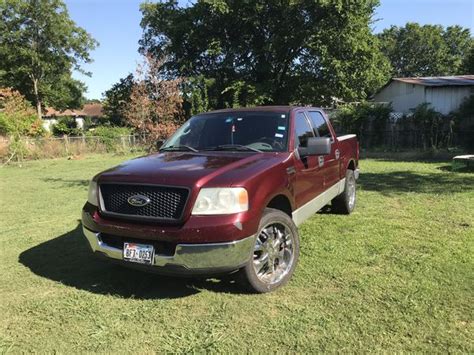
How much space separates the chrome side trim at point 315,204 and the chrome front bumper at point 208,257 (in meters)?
1.16

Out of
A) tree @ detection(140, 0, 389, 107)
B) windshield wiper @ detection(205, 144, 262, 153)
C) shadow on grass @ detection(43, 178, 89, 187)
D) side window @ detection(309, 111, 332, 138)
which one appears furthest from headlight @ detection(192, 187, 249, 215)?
tree @ detection(140, 0, 389, 107)

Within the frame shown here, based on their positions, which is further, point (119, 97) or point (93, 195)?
point (119, 97)

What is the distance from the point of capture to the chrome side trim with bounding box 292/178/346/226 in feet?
16.2

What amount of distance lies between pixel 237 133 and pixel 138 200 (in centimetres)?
169

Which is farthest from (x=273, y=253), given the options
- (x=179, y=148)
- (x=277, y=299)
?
(x=179, y=148)

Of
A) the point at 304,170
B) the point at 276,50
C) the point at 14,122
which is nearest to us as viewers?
the point at 304,170

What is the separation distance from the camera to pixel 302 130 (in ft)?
18.1

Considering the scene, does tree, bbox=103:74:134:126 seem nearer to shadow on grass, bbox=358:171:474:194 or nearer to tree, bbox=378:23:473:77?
shadow on grass, bbox=358:171:474:194

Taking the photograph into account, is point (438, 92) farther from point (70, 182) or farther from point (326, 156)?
point (326, 156)

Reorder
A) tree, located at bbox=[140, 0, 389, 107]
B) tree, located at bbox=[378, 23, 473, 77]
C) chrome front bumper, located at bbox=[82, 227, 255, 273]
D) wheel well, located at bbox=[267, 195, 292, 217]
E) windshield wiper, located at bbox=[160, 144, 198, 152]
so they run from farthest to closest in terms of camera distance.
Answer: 1. tree, located at bbox=[378, 23, 473, 77]
2. tree, located at bbox=[140, 0, 389, 107]
3. windshield wiper, located at bbox=[160, 144, 198, 152]
4. wheel well, located at bbox=[267, 195, 292, 217]
5. chrome front bumper, located at bbox=[82, 227, 255, 273]

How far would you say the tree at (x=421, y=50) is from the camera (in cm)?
6331

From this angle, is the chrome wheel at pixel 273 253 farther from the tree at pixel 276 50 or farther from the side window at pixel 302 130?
the tree at pixel 276 50

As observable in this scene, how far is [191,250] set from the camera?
3.70 meters

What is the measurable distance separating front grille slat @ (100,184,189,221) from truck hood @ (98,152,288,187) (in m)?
0.07
